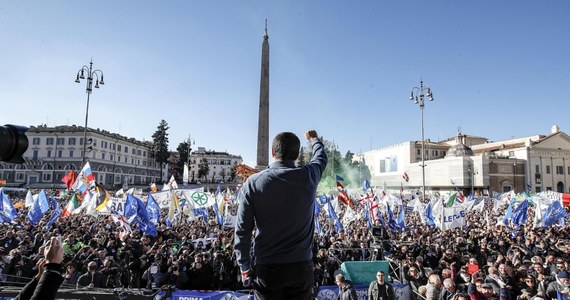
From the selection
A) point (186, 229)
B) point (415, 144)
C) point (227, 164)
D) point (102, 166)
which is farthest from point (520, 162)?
point (227, 164)

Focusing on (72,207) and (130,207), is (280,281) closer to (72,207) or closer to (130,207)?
(130,207)

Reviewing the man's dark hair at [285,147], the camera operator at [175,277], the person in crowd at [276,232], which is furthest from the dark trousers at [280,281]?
the camera operator at [175,277]

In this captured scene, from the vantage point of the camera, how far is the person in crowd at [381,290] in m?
6.87

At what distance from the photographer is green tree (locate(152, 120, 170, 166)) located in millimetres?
85306

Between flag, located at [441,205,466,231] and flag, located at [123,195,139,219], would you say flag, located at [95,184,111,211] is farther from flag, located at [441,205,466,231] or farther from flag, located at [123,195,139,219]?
flag, located at [441,205,466,231]

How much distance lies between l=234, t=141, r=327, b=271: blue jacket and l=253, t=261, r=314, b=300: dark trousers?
0.04 m

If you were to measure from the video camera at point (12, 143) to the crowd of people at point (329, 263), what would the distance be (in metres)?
2.78

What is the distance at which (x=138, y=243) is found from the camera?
486 inches

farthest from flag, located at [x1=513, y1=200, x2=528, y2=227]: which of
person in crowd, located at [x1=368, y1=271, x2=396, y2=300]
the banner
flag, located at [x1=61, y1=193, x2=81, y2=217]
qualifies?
flag, located at [x1=61, y1=193, x2=81, y2=217]

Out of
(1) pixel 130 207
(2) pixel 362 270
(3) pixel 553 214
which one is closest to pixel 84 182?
(1) pixel 130 207

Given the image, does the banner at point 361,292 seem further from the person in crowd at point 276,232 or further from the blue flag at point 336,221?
the blue flag at point 336,221

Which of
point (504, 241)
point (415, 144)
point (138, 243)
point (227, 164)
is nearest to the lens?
point (138, 243)

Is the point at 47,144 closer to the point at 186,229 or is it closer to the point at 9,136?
the point at 186,229

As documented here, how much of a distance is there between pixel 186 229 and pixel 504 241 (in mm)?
12297
